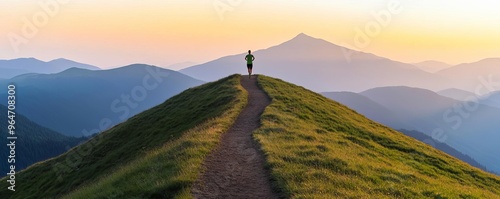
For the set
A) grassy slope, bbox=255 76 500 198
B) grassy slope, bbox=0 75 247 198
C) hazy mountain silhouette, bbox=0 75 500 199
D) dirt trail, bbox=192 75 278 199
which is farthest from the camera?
grassy slope, bbox=0 75 247 198

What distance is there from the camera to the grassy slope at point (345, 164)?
15156 millimetres

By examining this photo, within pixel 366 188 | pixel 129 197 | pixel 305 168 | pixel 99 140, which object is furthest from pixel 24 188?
pixel 366 188

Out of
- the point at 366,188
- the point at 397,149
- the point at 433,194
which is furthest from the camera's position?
the point at 397,149

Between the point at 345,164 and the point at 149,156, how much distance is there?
37.2 ft

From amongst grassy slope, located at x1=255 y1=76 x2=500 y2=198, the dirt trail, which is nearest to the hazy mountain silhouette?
grassy slope, located at x1=255 y1=76 x2=500 y2=198

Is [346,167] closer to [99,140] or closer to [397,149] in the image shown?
[397,149]

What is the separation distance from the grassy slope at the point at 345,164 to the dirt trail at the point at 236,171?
0.66 metres

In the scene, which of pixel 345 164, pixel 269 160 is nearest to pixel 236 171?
pixel 269 160

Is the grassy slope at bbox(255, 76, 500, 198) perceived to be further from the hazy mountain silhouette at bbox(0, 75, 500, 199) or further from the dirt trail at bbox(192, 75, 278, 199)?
the dirt trail at bbox(192, 75, 278, 199)

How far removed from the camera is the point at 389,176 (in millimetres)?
18297

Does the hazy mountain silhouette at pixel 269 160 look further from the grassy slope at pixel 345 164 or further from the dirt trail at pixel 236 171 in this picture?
the dirt trail at pixel 236 171

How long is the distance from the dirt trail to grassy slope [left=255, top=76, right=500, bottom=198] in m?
0.66

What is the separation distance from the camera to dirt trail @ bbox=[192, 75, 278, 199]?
13992 millimetres

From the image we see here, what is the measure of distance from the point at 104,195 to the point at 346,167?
38.1 feet
